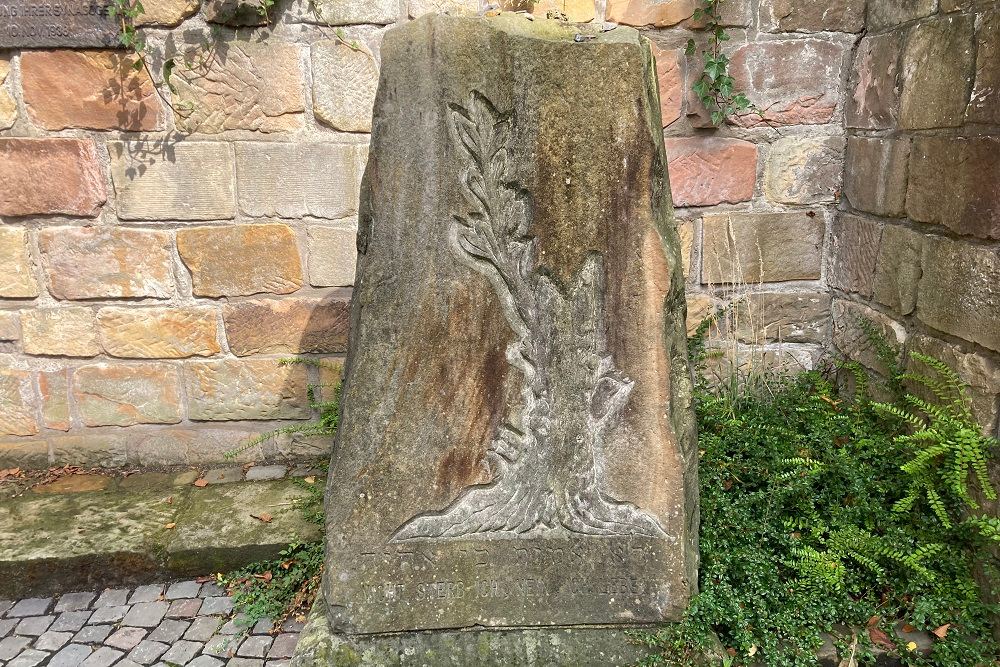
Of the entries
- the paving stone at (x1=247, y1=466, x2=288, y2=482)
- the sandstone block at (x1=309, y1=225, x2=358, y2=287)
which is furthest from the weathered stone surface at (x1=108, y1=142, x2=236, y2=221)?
the paving stone at (x1=247, y1=466, x2=288, y2=482)

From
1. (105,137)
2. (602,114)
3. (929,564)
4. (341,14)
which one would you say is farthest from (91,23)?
(929,564)

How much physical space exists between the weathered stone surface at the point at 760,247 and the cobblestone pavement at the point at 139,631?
2287 mm

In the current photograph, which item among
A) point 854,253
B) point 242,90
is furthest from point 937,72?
point 242,90

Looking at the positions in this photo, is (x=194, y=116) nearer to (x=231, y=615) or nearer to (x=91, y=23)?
(x=91, y=23)

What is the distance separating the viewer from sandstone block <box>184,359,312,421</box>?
127 inches

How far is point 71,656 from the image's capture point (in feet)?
7.59

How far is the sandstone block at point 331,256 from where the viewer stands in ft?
10.2

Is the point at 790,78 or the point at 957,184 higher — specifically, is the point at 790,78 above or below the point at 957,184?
above

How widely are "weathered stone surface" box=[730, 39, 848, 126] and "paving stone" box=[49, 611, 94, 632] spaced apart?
3200 mm

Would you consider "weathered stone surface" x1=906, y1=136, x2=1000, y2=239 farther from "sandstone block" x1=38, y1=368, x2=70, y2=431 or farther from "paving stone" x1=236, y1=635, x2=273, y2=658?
"sandstone block" x1=38, y1=368, x2=70, y2=431

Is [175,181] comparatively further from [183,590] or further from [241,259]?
[183,590]

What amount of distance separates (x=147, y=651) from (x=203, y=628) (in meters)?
0.18

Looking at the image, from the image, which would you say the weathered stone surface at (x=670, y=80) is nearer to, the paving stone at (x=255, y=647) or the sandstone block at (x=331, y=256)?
the sandstone block at (x=331, y=256)

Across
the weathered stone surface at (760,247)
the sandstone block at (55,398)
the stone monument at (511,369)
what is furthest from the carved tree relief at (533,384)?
the sandstone block at (55,398)
